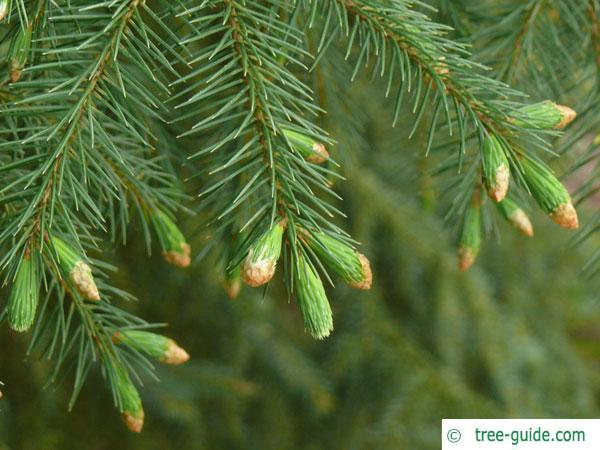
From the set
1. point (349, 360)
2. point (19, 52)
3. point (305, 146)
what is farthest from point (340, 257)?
point (349, 360)

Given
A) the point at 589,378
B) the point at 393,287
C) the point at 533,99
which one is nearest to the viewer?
the point at 533,99

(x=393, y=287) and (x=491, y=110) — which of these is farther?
(x=393, y=287)

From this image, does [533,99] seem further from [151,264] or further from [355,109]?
[151,264]

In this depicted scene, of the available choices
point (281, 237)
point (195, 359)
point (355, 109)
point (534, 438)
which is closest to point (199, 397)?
point (195, 359)

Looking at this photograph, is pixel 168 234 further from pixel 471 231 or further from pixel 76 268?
pixel 471 231

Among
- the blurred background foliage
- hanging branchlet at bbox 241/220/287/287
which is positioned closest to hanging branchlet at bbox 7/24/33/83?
hanging branchlet at bbox 241/220/287/287

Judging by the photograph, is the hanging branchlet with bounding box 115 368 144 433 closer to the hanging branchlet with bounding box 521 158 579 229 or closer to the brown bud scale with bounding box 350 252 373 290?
the brown bud scale with bounding box 350 252 373 290
